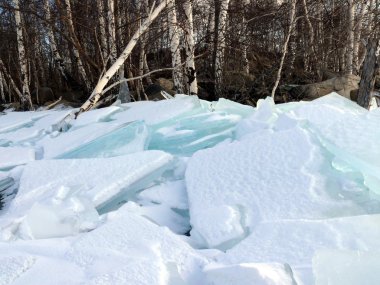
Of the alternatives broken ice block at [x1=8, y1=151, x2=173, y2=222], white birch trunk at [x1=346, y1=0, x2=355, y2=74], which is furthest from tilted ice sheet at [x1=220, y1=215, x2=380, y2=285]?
white birch trunk at [x1=346, y1=0, x2=355, y2=74]

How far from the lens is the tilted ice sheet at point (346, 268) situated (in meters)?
1.12

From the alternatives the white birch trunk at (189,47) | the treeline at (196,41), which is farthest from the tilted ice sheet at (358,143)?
the white birch trunk at (189,47)

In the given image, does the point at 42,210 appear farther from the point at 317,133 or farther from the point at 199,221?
the point at 317,133

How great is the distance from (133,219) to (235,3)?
9.61m

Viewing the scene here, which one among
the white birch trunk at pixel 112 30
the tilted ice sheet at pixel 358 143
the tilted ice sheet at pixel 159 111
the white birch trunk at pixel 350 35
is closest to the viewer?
the tilted ice sheet at pixel 358 143

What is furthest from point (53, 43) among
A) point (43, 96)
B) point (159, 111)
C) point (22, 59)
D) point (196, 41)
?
point (159, 111)

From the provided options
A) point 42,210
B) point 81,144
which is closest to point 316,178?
point 42,210

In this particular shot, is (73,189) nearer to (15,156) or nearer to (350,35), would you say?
(15,156)

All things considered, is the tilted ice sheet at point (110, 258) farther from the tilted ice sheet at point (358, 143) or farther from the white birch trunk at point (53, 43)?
the white birch trunk at point (53, 43)

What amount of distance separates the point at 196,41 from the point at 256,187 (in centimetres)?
816

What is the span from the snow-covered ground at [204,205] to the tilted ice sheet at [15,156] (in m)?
0.02

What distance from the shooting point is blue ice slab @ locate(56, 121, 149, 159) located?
9.52 ft

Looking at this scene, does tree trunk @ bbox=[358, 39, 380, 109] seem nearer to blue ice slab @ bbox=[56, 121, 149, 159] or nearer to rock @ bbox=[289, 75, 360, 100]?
rock @ bbox=[289, 75, 360, 100]

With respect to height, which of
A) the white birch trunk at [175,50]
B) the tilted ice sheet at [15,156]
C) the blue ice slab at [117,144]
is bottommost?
the tilted ice sheet at [15,156]
